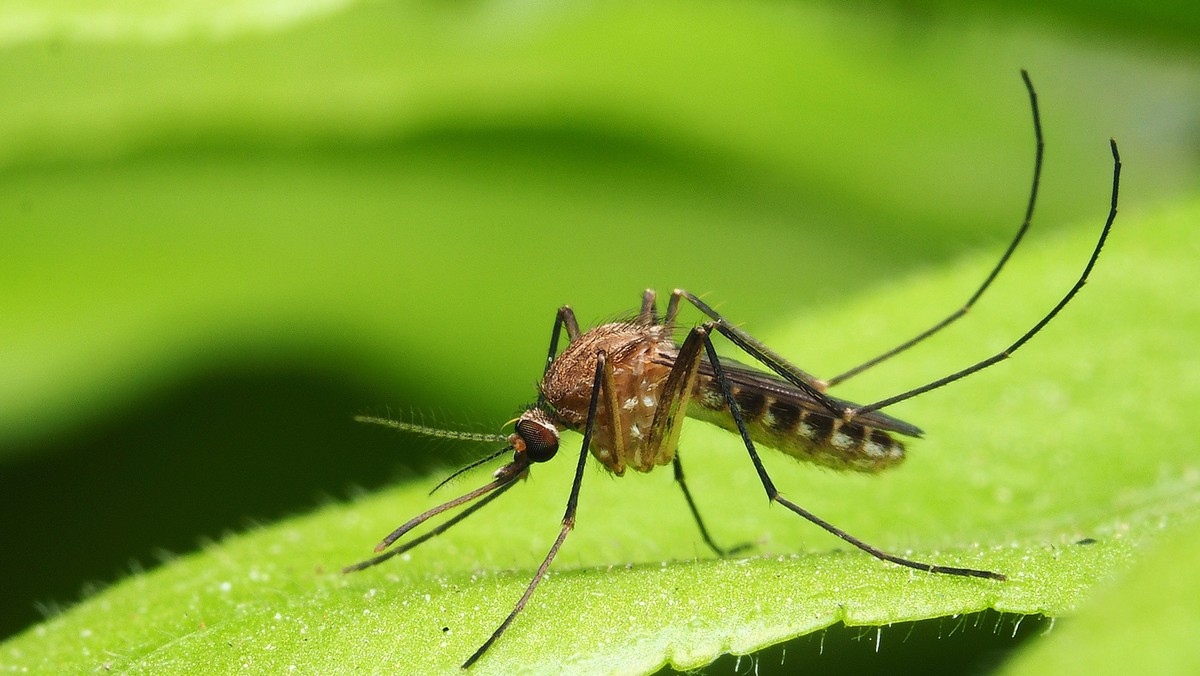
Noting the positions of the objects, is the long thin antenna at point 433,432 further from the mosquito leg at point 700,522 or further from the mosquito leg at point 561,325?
the mosquito leg at point 700,522

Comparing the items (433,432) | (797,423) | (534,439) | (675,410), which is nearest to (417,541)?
(433,432)

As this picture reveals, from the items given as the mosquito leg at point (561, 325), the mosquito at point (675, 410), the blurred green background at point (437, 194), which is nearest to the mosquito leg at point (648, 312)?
the mosquito at point (675, 410)

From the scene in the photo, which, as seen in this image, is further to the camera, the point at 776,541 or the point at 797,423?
the point at 776,541

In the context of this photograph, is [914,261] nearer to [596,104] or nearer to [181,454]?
[596,104]

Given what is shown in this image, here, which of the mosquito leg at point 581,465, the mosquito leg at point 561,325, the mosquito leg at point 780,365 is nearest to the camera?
the mosquito leg at point 581,465

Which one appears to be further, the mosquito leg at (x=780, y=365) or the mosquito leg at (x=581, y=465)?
the mosquito leg at (x=780, y=365)

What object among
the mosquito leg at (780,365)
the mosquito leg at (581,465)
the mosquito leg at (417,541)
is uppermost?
the mosquito leg at (780,365)

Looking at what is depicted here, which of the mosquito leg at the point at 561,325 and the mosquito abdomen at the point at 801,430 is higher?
the mosquito leg at the point at 561,325

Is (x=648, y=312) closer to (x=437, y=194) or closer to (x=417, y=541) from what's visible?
(x=417, y=541)
